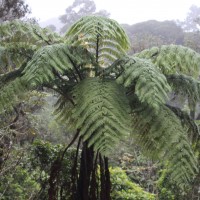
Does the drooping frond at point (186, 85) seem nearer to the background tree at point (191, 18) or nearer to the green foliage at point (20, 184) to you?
the green foliage at point (20, 184)

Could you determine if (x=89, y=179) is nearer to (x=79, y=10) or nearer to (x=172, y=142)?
(x=172, y=142)

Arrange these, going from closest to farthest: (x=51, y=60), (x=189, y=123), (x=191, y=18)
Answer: (x=51, y=60) → (x=189, y=123) → (x=191, y=18)

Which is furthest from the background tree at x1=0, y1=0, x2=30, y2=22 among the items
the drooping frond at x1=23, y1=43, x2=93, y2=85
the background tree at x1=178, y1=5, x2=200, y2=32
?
the background tree at x1=178, y1=5, x2=200, y2=32

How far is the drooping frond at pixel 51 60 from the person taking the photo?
2.05 metres

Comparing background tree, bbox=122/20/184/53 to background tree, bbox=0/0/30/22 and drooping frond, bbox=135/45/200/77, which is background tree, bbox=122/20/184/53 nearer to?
background tree, bbox=0/0/30/22

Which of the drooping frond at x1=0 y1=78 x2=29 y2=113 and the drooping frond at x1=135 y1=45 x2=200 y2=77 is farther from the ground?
the drooping frond at x1=135 y1=45 x2=200 y2=77

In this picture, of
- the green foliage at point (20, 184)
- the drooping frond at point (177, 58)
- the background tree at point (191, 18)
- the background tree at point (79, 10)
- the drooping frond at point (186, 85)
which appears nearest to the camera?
the drooping frond at point (177, 58)

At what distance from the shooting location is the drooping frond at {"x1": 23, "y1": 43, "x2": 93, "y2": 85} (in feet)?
6.73

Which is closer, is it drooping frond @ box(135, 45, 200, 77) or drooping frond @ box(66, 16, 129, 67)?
drooping frond @ box(66, 16, 129, 67)

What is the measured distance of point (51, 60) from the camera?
212 cm

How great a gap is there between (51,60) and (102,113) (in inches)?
18.4

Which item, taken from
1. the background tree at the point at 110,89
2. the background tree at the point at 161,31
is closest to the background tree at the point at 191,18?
the background tree at the point at 161,31

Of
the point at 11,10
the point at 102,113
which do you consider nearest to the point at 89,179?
the point at 102,113

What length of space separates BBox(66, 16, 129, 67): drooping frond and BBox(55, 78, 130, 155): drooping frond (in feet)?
1.09
